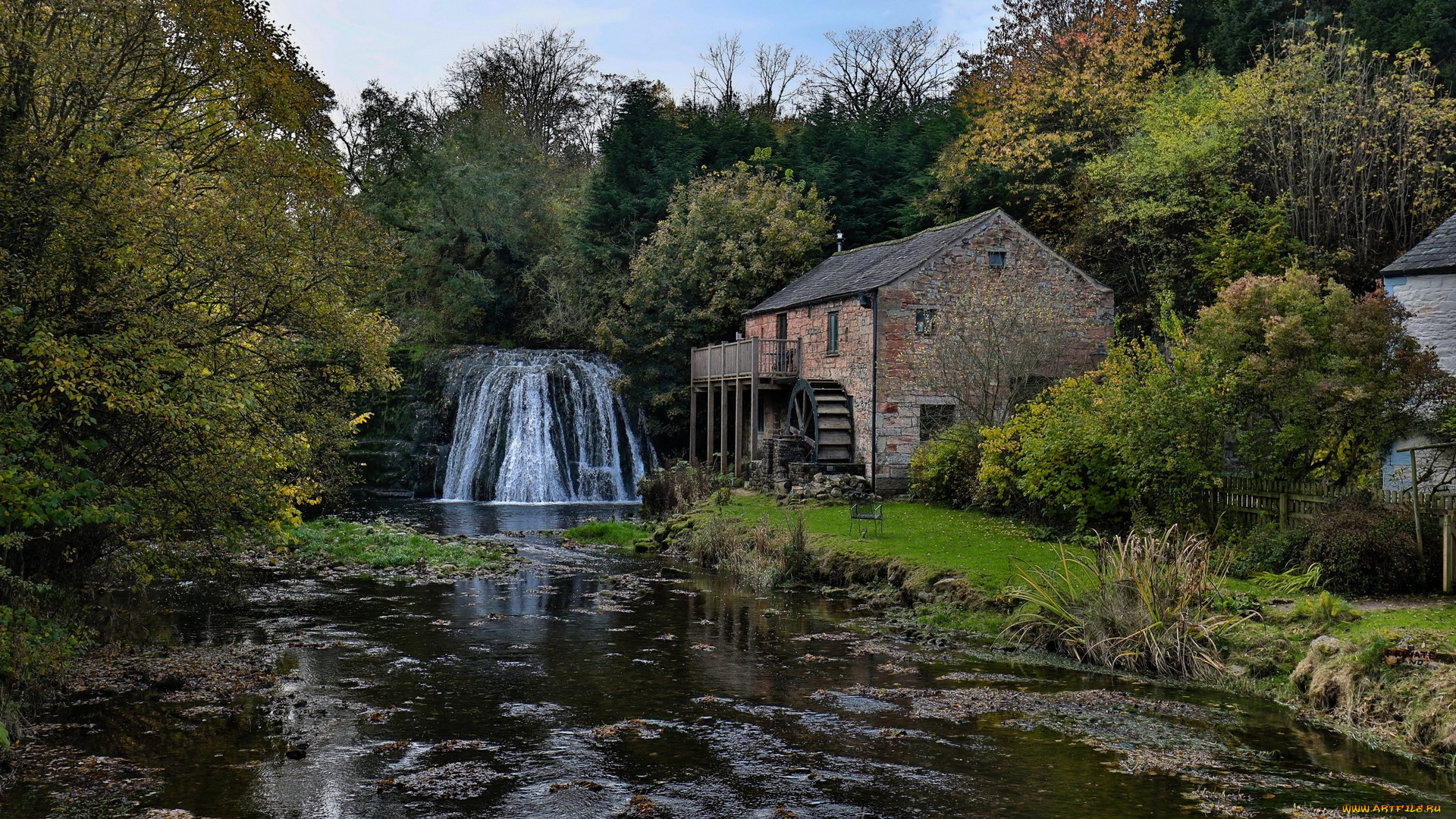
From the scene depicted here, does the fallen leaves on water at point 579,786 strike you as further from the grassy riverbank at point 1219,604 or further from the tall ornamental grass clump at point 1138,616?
the grassy riverbank at point 1219,604

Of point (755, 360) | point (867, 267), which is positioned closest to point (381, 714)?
point (755, 360)

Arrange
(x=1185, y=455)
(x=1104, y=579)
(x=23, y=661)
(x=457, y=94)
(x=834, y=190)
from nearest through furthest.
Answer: (x=23, y=661) < (x=1104, y=579) < (x=1185, y=455) < (x=834, y=190) < (x=457, y=94)

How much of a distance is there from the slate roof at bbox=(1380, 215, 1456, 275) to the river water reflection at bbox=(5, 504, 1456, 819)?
9523mm

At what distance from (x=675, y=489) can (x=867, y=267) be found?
8.50m

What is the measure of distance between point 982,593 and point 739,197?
82.1 feet

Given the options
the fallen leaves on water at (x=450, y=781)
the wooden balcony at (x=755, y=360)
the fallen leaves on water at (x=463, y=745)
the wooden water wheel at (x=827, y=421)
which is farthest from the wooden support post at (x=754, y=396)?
the fallen leaves on water at (x=450, y=781)

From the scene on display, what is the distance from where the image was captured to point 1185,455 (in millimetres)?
15648

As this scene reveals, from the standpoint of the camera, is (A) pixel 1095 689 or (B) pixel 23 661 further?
(A) pixel 1095 689

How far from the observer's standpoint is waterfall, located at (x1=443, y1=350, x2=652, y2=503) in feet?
109

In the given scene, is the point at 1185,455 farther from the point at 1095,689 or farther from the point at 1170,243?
the point at 1170,243

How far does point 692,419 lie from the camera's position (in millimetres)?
33406

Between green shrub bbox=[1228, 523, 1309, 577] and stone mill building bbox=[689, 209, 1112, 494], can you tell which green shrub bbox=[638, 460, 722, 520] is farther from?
green shrub bbox=[1228, 523, 1309, 577]

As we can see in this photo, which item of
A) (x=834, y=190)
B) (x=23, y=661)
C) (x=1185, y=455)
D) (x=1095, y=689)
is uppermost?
(x=834, y=190)

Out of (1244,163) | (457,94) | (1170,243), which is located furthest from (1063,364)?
(457,94)
